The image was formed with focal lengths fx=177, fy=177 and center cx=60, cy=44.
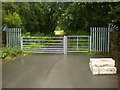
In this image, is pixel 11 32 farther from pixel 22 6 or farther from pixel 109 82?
pixel 109 82

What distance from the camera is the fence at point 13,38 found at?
11203 millimetres

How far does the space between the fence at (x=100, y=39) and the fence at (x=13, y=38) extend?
467 centimetres

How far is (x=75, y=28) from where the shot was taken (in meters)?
16.4

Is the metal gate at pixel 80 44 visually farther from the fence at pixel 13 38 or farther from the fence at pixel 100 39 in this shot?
the fence at pixel 13 38

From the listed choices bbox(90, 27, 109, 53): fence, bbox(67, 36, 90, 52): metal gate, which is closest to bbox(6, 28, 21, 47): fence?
bbox(67, 36, 90, 52): metal gate

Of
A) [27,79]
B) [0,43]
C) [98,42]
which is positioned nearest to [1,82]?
[27,79]

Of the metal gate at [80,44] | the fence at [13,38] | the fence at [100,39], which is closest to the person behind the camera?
the fence at [100,39]

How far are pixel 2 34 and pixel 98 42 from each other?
19.9 feet

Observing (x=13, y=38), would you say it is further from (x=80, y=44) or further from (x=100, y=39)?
(x=100, y=39)

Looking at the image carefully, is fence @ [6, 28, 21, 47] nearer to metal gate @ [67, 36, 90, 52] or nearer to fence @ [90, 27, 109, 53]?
metal gate @ [67, 36, 90, 52]

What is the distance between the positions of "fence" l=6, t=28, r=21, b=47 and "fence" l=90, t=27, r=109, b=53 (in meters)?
4.67

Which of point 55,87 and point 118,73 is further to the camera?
point 118,73

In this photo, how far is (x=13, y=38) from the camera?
11.3 m

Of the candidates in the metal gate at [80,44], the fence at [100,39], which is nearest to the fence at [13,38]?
the metal gate at [80,44]
